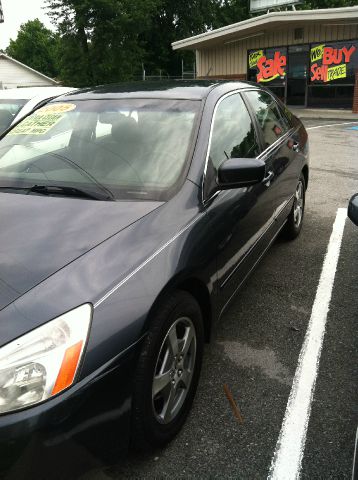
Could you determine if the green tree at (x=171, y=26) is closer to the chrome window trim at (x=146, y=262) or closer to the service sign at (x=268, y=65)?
the service sign at (x=268, y=65)

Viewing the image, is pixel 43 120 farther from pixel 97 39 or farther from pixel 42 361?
pixel 97 39

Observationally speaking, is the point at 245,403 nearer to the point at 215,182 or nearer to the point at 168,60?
the point at 215,182

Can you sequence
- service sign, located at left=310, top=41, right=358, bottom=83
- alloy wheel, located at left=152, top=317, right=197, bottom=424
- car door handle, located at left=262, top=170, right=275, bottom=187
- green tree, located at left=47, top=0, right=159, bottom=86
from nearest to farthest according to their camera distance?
1. alloy wheel, located at left=152, top=317, right=197, bottom=424
2. car door handle, located at left=262, top=170, right=275, bottom=187
3. service sign, located at left=310, top=41, right=358, bottom=83
4. green tree, located at left=47, top=0, right=159, bottom=86

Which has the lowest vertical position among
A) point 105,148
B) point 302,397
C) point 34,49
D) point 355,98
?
point 302,397

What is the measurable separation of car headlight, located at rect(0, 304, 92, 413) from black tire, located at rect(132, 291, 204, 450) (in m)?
0.31

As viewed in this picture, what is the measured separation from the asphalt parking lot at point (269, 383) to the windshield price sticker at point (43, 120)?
1779mm

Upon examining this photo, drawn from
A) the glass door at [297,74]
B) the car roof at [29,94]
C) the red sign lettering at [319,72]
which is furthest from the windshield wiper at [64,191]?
the glass door at [297,74]

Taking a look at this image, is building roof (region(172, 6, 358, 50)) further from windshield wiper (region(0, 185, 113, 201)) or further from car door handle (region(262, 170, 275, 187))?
windshield wiper (region(0, 185, 113, 201))

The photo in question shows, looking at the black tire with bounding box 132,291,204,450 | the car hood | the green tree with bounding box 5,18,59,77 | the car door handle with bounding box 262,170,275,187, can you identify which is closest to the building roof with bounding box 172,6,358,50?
the car door handle with bounding box 262,170,275,187

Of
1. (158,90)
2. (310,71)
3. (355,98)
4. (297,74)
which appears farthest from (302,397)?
(297,74)

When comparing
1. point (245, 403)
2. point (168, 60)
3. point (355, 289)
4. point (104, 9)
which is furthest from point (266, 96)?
point (168, 60)

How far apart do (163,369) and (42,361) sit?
0.63m

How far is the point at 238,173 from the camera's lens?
244 cm

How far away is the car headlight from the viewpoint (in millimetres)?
1427
